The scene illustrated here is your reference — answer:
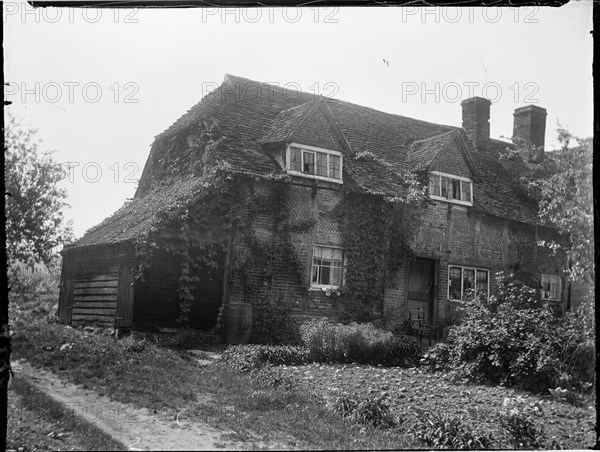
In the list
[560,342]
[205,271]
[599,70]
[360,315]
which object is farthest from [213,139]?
[560,342]

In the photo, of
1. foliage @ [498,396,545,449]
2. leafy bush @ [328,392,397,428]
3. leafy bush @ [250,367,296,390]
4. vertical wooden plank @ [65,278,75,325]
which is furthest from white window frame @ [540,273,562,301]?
vertical wooden plank @ [65,278,75,325]

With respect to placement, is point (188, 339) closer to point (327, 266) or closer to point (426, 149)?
point (327, 266)

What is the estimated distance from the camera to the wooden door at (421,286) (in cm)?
787

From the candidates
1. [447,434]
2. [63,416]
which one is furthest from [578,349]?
[63,416]

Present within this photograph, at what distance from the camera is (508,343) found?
7906 millimetres

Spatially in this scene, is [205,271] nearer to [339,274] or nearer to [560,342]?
[339,274]

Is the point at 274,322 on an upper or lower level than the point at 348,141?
lower

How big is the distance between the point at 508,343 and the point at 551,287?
4.04 feet

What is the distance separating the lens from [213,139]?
7195 mm

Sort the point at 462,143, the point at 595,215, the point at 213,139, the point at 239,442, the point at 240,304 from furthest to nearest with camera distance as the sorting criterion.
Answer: the point at 462,143, the point at 213,139, the point at 240,304, the point at 595,215, the point at 239,442

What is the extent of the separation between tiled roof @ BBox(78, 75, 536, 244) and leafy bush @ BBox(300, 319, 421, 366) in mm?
2243

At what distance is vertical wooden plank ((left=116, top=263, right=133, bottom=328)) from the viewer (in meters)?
6.29

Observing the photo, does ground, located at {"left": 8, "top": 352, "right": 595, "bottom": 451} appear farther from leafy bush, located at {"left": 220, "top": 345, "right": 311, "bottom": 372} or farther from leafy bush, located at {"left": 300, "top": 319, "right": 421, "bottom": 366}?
leafy bush, located at {"left": 300, "top": 319, "right": 421, "bottom": 366}

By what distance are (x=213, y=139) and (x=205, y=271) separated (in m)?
1.95
